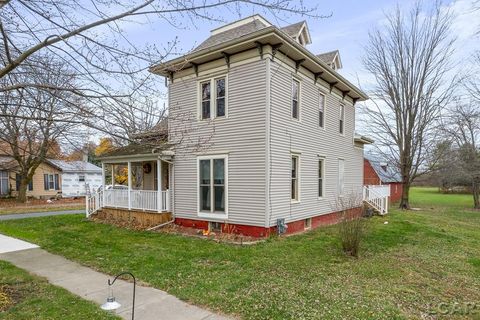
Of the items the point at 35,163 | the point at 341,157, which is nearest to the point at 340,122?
the point at 341,157

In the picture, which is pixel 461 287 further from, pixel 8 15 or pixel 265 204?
pixel 8 15

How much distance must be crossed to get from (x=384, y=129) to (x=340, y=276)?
18.8 metres

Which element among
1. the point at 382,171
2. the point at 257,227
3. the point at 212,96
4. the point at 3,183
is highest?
the point at 212,96

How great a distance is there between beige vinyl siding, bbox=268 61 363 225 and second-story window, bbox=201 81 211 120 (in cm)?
254

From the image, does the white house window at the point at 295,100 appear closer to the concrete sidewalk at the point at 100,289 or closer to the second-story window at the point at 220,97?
the second-story window at the point at 220,97

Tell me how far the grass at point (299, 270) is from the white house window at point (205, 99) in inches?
173

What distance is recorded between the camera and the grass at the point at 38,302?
4.12 m

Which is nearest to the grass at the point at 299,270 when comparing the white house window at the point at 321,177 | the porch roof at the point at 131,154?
the white house window at the point at 321,177

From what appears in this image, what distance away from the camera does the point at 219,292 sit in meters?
4.87

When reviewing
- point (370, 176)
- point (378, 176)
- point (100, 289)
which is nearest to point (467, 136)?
point (378, 176)

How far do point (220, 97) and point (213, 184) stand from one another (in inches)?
119

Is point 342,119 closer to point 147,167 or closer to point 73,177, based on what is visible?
point 147,167

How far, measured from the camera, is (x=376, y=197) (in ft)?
53.1

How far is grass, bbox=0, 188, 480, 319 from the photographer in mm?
4461
